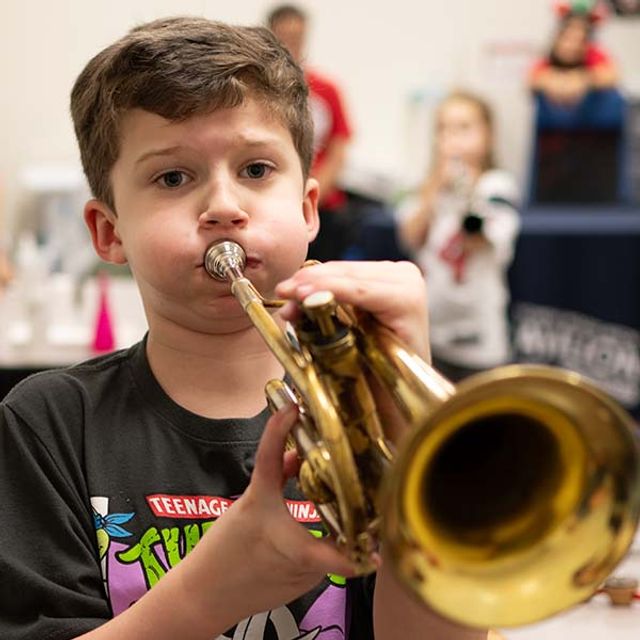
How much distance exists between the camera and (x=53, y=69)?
6734 millimetres

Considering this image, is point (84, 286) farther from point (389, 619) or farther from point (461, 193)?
point (389, 619)

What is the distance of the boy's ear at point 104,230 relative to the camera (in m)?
1.41

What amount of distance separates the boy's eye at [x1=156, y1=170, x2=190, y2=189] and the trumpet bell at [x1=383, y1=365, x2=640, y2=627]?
1.49 feet

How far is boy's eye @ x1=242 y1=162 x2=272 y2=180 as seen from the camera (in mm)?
1300

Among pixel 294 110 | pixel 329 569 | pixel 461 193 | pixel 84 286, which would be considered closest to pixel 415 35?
pixel 461 193

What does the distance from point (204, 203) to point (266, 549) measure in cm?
39

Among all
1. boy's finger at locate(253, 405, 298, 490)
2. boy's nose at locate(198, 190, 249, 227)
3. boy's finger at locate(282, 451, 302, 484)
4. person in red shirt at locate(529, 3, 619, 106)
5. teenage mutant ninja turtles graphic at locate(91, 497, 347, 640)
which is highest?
boy's nose at locate(198, 190, 249, 227)

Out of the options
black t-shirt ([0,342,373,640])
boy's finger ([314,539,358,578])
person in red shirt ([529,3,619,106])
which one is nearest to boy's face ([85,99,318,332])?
black t-shirt ([0,342,373,640])

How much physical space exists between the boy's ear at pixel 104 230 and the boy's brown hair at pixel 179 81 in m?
0.01

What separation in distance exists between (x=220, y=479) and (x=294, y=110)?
411 mm

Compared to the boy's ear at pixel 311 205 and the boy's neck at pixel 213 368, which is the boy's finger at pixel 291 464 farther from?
the boy's ear at pixel 311 205

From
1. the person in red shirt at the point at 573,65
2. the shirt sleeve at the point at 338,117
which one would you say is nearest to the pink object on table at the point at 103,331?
the shirt sleeve at the point at 338,117

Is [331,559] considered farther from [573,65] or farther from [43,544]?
[573,65]

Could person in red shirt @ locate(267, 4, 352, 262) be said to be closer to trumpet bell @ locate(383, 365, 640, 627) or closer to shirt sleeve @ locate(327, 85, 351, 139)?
shirt sleeve @ locate(327, 85, 351, 139)
